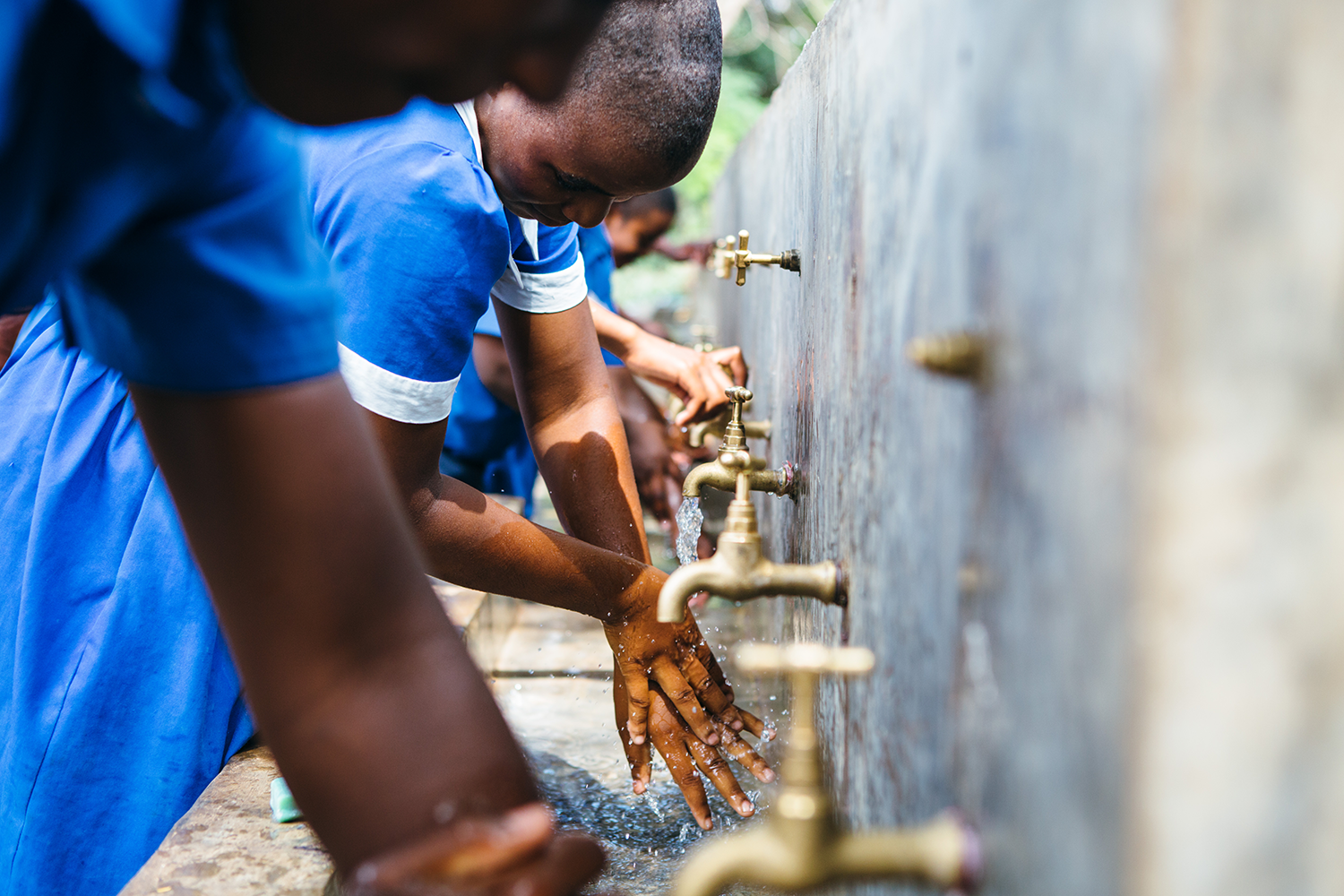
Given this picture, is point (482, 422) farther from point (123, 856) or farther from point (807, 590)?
point (807, 590)

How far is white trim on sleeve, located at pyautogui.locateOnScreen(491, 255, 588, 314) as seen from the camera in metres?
2.06

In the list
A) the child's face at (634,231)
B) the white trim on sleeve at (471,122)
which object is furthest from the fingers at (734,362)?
the child's face at (634,231)

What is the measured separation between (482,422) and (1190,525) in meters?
2.93

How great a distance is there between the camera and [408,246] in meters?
1.52

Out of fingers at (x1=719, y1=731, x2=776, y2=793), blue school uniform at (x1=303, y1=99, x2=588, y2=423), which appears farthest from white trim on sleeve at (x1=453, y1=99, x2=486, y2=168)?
fingers at (x1=719, y1=731, x2=776, y2=793)

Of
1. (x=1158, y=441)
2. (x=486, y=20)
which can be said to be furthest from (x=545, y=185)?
(x=1158, y=441)

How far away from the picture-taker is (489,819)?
780mm

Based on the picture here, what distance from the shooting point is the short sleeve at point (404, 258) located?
5.00 ft

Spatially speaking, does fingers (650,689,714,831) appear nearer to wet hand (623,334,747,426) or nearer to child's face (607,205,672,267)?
wet hand (623,334,747,426)

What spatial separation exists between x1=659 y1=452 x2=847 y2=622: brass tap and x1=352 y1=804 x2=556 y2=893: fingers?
1.32ft

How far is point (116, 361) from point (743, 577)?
67 centimetres

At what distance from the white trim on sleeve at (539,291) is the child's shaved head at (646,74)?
54 centimetres

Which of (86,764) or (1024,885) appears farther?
(86,764)

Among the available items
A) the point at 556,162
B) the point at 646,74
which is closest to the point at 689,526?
the point at 556,162
